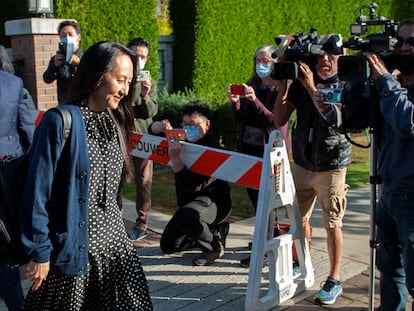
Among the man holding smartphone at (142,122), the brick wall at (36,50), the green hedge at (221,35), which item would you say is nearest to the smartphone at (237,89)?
the man holding smartphone at (142,122)

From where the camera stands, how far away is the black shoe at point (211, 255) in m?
4.67

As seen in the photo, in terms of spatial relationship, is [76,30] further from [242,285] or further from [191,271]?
[242,285]

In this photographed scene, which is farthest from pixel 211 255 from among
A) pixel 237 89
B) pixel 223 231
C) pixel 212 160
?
pixel 237 89

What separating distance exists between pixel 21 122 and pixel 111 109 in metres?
1.84

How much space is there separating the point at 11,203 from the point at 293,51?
2050mm

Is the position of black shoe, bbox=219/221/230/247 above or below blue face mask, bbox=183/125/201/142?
below

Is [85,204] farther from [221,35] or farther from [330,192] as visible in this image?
[221,35]

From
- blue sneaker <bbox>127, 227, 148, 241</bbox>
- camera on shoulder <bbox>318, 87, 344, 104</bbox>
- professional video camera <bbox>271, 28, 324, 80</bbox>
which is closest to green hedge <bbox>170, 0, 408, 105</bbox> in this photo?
blue sneaker <bbox>127, 227, 148, 241</bbox>

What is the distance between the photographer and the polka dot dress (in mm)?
2537

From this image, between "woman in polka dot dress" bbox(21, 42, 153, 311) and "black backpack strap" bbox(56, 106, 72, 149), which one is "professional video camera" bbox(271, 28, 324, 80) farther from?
"black backpack strap" bbox(56, 106, 72, 149)

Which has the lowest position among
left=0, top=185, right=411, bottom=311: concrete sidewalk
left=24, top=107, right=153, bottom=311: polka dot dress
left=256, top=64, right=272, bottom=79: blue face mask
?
left=0, top=185, right=411, bottom=311: concrete sidewalk

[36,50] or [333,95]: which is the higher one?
[36,50]

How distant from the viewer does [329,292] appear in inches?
154

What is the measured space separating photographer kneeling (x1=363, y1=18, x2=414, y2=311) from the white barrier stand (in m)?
0.77
